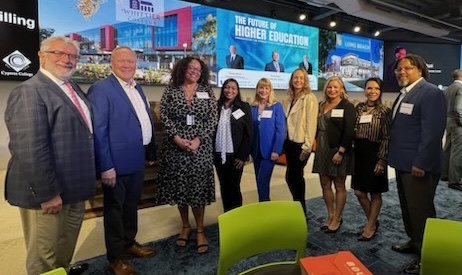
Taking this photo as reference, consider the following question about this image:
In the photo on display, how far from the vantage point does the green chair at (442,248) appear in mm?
1196

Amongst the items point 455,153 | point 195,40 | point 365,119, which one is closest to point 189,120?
point 365,119

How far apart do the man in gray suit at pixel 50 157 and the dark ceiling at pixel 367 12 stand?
4.49 meters

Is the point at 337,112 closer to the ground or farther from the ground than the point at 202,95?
closer to the ground

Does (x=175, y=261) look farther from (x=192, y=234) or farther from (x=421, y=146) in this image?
(x=421, y=146)

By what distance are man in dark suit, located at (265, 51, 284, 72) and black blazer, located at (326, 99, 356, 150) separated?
13.7ft

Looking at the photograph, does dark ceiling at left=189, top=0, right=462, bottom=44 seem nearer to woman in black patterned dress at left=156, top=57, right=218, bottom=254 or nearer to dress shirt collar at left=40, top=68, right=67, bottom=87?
woman in black patterned dress at left=156, top=57, right=218, bottom=254

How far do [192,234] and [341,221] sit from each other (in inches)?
58.4

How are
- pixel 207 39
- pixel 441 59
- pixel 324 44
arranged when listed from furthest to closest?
pixel 441 59 < pixel 324 44 < pixel 207 39

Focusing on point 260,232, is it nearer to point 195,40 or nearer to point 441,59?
point 195,40

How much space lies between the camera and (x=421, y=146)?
6.95ft

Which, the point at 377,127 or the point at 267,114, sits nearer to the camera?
the point at 377,127

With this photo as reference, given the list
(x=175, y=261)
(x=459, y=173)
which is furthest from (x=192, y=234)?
(x=459, y=173)

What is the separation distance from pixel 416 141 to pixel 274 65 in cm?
493

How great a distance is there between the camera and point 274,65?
684 cm
